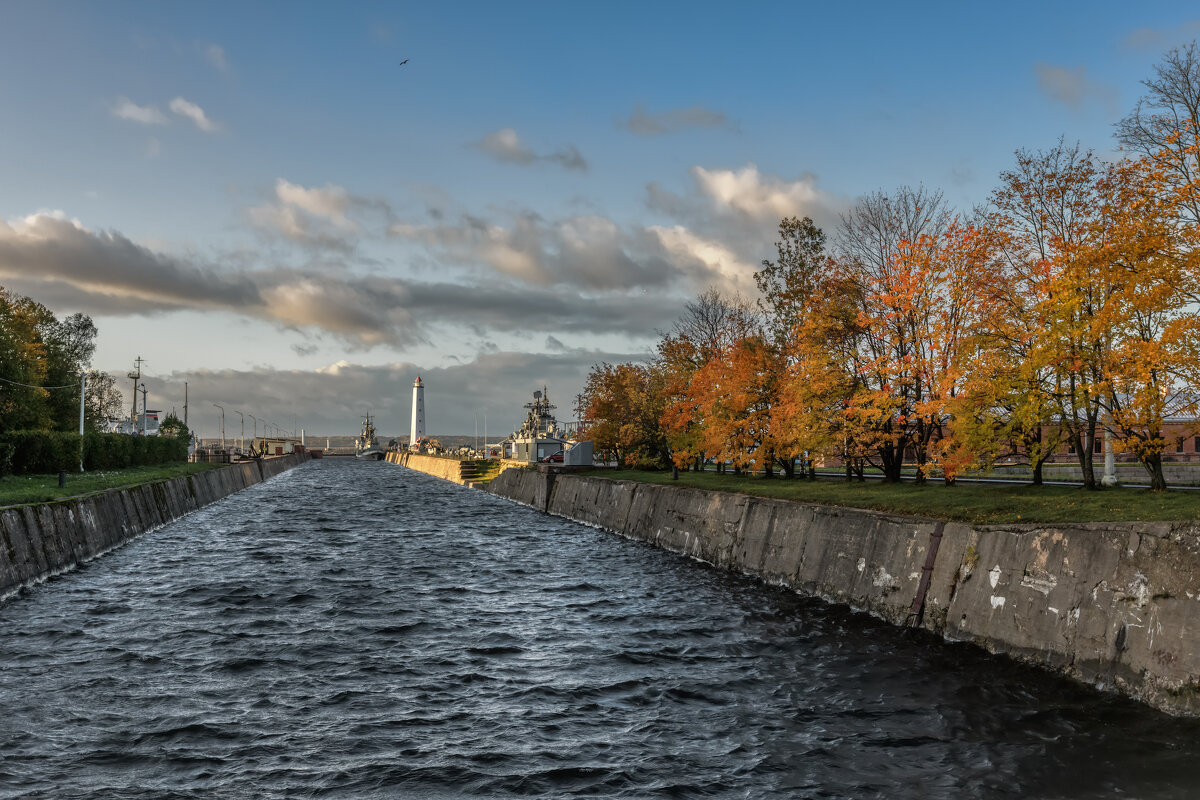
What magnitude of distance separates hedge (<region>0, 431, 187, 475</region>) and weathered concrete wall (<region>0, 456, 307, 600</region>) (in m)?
6.46

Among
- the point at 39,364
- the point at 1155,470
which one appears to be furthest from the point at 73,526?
the point at 39,364

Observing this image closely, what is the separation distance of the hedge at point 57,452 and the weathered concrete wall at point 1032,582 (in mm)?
39230

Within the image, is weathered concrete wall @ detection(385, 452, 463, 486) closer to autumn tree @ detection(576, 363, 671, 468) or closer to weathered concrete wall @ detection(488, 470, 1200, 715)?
autumn tree @ detection(576, 363, 671, 468)

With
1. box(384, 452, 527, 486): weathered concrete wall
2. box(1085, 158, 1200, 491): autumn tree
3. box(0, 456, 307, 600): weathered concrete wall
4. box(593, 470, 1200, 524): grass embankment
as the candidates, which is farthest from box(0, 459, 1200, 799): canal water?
box(384, 452, 527, 486): weathered concrete wall

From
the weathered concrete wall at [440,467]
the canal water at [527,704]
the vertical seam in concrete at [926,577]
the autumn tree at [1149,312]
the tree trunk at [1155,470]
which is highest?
the autumn tree at [1149,312]

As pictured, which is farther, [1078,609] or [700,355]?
[700,355]

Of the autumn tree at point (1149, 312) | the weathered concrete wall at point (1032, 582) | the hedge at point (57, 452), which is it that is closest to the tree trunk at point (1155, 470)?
the autumn tree at point (1149, 312)

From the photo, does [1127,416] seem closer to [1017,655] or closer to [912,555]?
[912,555]

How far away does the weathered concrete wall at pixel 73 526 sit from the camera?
21484 millimetres

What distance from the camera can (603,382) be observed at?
67500mm

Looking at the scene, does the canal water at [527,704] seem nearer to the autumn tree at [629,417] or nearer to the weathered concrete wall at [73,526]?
the weathered concrete wall at [73,526]

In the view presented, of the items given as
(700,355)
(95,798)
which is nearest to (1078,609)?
(95,798)

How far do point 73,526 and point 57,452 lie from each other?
78.6 feet

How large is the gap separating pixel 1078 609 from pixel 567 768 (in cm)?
893
